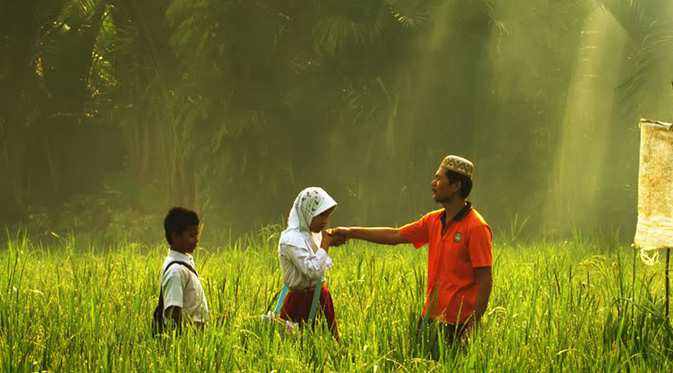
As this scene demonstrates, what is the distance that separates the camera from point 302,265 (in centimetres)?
626

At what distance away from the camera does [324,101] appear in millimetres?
19047

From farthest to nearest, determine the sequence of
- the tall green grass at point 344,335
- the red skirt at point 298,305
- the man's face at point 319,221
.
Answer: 1. the red skirt at point 298,305
2. the man's face at point 319,221
3. the tall green grass at point 344,335

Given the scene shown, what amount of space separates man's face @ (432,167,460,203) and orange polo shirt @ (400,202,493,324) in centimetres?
11

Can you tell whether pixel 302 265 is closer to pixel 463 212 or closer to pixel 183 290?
pixel 183 290

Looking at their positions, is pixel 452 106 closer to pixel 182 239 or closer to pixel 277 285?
pixel 277 285

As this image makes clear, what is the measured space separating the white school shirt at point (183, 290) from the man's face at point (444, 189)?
1.39m

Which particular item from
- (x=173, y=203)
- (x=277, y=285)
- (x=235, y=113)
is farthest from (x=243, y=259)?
(x=173, y=203)

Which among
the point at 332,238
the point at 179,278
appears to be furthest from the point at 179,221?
the point at 332,238

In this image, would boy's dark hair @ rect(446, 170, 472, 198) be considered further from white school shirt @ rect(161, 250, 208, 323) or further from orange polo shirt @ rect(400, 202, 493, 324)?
white school shirt @ rect(161, 250, 208, 323)

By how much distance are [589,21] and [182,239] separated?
1643cm

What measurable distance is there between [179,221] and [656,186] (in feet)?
9.03

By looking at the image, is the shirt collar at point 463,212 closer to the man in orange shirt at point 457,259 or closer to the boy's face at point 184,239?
the man in orange shirt at point 457,259

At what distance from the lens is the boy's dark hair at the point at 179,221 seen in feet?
19.8

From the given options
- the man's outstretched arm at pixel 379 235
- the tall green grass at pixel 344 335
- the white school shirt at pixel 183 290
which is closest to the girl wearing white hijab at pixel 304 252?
the tall green grass at pixel 344 335
